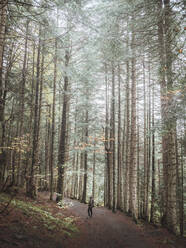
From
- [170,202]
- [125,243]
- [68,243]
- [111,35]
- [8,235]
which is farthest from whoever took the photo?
[111,35]

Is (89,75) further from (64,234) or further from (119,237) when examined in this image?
(119,237)

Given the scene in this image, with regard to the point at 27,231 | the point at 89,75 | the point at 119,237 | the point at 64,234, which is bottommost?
the point at 119,237

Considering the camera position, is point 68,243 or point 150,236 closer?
point 68,243

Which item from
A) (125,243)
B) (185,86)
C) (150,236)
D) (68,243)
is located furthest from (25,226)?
(185,86)

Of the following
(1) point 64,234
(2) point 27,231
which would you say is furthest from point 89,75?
(2) point 27,231

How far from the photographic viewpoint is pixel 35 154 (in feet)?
31.2

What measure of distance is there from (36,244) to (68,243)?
1.60 metres

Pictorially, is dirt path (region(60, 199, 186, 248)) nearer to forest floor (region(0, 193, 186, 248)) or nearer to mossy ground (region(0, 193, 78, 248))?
forest floor (region(0, 193, 186, 248))

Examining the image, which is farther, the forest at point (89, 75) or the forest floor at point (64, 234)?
the forest at point (89, 75)

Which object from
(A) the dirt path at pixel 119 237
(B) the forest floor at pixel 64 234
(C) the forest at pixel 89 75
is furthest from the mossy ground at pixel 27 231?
(C) the forest at pixel 89 75

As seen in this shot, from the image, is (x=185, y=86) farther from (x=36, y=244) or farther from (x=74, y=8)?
(x=36, y=244)

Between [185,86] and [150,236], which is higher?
[185,86]

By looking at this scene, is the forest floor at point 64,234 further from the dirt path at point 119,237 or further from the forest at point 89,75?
the forest at point 89,75

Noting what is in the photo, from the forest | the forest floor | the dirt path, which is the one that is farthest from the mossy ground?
the forest
